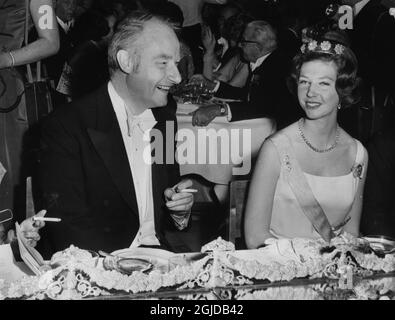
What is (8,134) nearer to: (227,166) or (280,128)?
(227,166)

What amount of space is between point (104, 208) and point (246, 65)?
0.75 meters

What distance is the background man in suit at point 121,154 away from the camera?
256 centimetres

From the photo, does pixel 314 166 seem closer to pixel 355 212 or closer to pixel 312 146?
pixel 312 146

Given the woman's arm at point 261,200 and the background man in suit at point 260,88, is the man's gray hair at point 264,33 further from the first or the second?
the woman's arm at point 261,200

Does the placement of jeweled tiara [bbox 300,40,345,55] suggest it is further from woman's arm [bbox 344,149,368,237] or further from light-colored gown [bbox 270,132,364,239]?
woman's arm [bbox 344,149,368,237]

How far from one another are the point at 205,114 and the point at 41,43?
2.13 feet

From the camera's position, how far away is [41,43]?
8.58 ft

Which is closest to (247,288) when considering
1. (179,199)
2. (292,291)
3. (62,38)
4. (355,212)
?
(292,291)

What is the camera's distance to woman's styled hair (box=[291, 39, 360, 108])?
269 cm

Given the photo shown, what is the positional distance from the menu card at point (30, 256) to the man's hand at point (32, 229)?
0.24 feet

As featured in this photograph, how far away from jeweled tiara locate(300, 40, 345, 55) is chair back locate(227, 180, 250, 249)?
0.54m

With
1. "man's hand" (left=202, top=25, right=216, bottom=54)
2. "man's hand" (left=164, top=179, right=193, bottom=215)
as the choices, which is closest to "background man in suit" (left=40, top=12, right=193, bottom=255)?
"man's hand" (left=164, top=179, right=193, bottom=215)

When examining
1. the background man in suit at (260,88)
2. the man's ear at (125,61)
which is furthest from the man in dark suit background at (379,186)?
the man's ear at (125,61)

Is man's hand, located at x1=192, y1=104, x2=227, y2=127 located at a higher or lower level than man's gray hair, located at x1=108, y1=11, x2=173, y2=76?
lower
